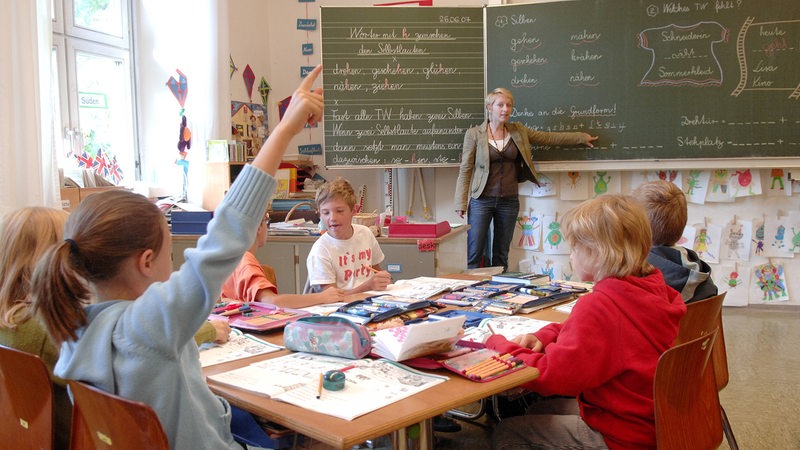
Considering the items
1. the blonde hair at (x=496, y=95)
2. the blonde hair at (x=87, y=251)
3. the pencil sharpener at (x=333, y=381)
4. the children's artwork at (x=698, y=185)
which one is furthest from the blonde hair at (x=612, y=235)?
the children's artwork at (x=698, y=185)

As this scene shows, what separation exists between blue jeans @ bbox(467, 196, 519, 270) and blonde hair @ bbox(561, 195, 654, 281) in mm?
3403

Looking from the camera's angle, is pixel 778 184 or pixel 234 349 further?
pixel 778 184

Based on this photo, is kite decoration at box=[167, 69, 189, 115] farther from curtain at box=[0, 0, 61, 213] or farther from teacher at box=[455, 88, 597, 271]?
teacher at box=[455, 88, 597, 271]

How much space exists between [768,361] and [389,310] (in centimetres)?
273

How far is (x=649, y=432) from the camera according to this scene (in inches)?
66.3

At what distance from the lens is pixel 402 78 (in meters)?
5.46

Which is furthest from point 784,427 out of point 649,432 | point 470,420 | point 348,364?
point 348,364

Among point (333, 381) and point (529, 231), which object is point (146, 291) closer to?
point (333, 381)

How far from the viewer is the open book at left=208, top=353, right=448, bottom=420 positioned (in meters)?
1.39

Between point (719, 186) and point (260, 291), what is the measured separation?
3.81 metres

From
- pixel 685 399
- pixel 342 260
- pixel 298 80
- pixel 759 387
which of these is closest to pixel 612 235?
pixel 685 399

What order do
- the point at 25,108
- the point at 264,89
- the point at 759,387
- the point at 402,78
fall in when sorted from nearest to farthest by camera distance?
the point at 759,387 → the point at 25,108 → the point at 402,78 → the point at 264,89

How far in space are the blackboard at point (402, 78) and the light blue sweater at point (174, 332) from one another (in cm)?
423

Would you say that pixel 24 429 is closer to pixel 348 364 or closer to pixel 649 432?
pixel 348 364
